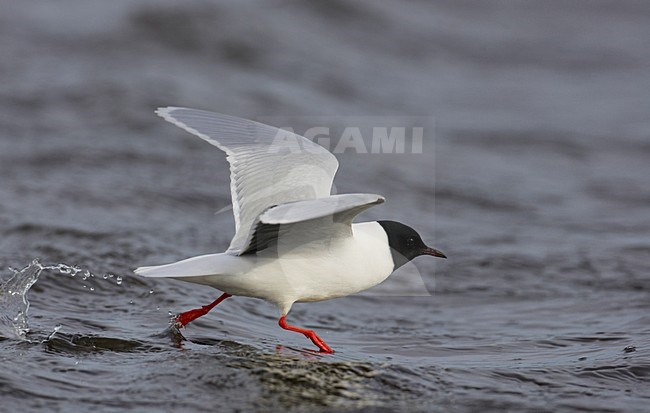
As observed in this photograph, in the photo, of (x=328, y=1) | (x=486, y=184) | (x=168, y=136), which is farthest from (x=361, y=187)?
(x=328, y=1)

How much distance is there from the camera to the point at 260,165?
5859mm

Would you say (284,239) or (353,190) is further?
(353,190)

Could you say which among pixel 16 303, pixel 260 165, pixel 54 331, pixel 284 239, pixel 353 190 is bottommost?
pixel 54 331

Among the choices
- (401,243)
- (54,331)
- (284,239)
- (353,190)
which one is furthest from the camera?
(353,190)

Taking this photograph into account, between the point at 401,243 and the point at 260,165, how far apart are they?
98cm

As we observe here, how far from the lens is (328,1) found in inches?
737

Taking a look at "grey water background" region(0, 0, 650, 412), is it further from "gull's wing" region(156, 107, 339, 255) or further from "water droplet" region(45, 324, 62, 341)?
"gull's wing" region(156, 107, 339, 255)

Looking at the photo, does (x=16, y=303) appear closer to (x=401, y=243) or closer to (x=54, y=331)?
(x=54, y=331)

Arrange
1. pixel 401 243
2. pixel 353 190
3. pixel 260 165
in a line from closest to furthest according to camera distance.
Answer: pixel 260 165 < pixel 401 243 < pixel 353 190

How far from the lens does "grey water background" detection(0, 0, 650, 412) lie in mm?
5316

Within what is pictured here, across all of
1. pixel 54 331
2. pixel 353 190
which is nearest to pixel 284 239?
pixel 54 331

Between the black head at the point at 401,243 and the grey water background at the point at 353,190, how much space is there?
0.62 metres

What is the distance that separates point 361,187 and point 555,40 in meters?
9.44

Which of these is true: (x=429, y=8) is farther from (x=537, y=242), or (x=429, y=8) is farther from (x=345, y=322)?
(x=345, y=322)
